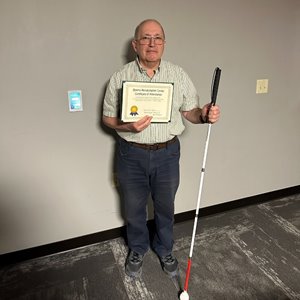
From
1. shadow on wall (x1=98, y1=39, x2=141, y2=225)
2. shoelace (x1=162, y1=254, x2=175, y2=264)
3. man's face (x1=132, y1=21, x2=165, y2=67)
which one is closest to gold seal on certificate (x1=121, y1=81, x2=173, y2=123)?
man's face (x1=132, y1=21, x2=165, y2=67)

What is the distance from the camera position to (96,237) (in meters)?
2.13

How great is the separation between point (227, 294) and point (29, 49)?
1.95m

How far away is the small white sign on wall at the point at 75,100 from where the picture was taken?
172cm

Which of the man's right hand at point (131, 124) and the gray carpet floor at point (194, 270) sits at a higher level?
the man's right hand at point (131, 124)

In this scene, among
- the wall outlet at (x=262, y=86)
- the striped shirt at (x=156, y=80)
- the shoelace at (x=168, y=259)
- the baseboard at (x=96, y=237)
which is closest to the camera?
the striped shirt at (x=156, y=80)

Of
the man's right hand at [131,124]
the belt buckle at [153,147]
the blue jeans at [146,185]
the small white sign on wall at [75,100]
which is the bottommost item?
the blue jeans at [146,185]

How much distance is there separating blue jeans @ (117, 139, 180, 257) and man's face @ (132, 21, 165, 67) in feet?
1.75

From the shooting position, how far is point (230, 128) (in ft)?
7.50

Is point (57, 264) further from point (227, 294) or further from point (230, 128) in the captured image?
point (230, 128)

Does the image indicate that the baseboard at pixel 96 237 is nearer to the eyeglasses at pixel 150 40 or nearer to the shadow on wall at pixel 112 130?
the shadow on wall at pixel 112 130

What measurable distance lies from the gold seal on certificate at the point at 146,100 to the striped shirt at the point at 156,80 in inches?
4.7

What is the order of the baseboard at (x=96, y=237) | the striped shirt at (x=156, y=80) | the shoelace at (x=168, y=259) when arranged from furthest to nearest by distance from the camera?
the baseboard at (x=96, y=237) → the shoelace at (x=168, y=259) → the striped shirt at (x=156, y=80)

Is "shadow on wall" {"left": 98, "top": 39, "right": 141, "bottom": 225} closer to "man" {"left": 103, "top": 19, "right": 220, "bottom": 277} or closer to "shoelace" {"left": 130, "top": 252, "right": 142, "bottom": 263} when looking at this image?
"man" {"left": 103, "top": 19, "right": 220, "bottom": 277}

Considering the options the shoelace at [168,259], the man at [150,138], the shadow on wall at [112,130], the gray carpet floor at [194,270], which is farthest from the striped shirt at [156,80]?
the gray carpet floor at [194,270]
